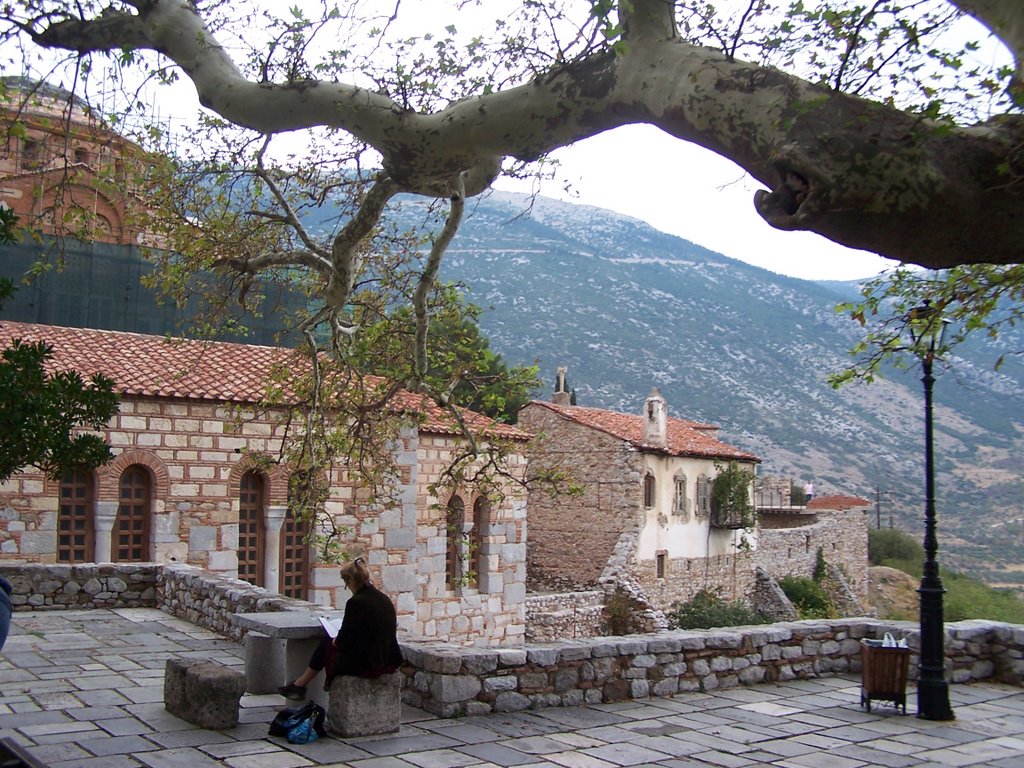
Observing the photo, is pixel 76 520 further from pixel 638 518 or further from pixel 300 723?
pixel 638 518

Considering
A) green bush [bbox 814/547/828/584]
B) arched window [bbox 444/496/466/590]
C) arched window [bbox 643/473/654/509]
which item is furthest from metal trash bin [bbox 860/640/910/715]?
green bush [bbox 814/547/828/584]

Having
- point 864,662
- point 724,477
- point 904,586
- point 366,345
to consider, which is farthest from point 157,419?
point 904,586

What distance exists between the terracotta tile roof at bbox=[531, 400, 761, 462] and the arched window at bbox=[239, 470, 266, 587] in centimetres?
1651

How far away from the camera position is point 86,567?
14133mm

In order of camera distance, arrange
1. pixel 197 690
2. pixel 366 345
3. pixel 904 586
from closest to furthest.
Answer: pixel 197 690, pixel 366 345, pixel 904 586

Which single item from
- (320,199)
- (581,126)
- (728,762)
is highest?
(320,199)

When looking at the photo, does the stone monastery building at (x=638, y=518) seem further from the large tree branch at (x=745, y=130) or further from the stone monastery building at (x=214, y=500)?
the large tree branch at (x=745, y=130)

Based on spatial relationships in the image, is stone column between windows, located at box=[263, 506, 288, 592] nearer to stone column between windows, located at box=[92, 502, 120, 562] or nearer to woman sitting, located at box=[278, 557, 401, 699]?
stone column between windows, located at box=[92, 502, 120, 562]

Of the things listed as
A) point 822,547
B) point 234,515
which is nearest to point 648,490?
point 822,547

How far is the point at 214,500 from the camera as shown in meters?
18.7

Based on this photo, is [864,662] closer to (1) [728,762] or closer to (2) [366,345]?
(1) [728,762]

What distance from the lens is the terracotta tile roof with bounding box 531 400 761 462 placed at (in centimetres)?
3450

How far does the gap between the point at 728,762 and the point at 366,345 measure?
21.0 ft

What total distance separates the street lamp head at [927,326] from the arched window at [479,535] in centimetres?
1538
